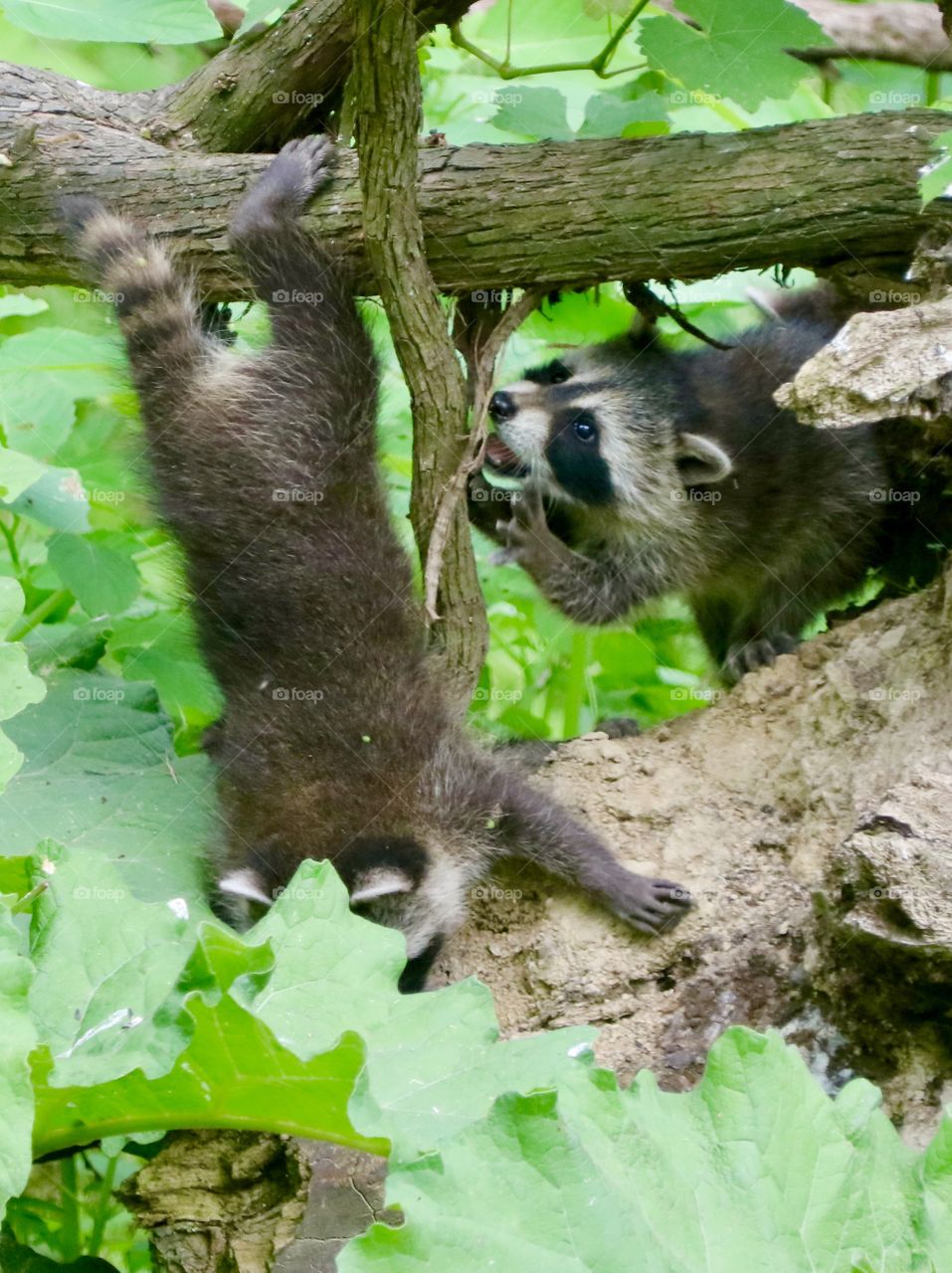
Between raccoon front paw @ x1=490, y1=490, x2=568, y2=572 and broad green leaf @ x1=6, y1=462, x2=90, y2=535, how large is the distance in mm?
1492

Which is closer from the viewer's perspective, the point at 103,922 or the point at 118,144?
the point at 103,922

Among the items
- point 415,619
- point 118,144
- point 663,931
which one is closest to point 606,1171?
point 663,931

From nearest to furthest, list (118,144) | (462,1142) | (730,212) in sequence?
(462,1142)
(730,212)
(118,144)

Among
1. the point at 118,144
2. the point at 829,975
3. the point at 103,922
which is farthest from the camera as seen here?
the point at 118,144

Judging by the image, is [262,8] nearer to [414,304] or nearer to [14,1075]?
[414,304]

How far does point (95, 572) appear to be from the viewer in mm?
4938

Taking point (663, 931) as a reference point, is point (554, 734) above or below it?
below

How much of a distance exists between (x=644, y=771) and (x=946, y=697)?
1070 mm

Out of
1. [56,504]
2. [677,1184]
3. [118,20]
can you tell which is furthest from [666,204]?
[677,1184]

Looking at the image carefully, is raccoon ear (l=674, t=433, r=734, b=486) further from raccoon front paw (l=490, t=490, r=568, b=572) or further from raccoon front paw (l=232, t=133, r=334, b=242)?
raccoon front paw (l=232, t=133, r=334, b=242)

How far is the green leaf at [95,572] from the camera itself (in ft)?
16.0

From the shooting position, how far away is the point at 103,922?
2861 mm

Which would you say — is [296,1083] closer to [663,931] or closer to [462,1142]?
[462,1142]

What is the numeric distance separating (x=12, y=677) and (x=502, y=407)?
9.40 feet
